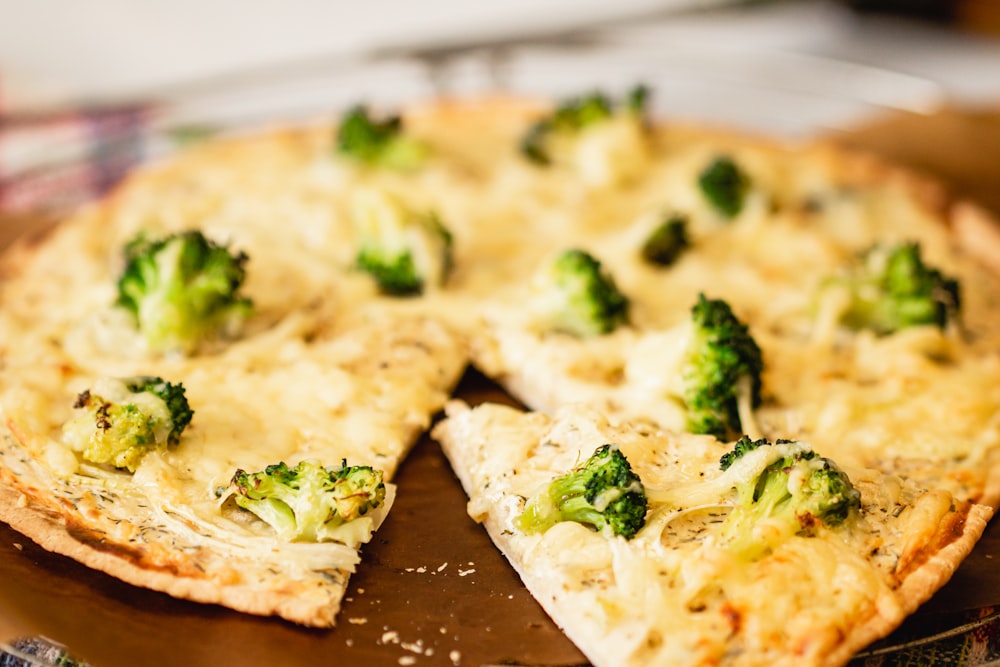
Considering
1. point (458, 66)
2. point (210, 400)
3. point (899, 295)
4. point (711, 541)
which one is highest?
point (458, 66)

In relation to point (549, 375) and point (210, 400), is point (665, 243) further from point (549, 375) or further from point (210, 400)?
point (210, 400)

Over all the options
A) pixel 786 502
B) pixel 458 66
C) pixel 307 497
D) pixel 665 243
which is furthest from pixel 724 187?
pixel 458 66

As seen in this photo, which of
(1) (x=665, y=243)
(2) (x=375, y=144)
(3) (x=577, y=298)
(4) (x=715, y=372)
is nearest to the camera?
(4) (x=715, y=372)

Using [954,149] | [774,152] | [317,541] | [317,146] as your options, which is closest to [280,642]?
[317,541]

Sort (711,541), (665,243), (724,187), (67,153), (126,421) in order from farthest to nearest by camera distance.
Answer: (67,153) < (724,187) < (665,243) < (126,421) < (711,541)

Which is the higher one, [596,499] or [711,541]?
[596,499]

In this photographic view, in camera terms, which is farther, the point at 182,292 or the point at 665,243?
the point at 665,243

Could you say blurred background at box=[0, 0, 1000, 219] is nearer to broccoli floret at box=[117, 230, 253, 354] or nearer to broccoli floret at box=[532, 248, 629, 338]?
broccoli floret at box=[117, 230, 253, 354]
